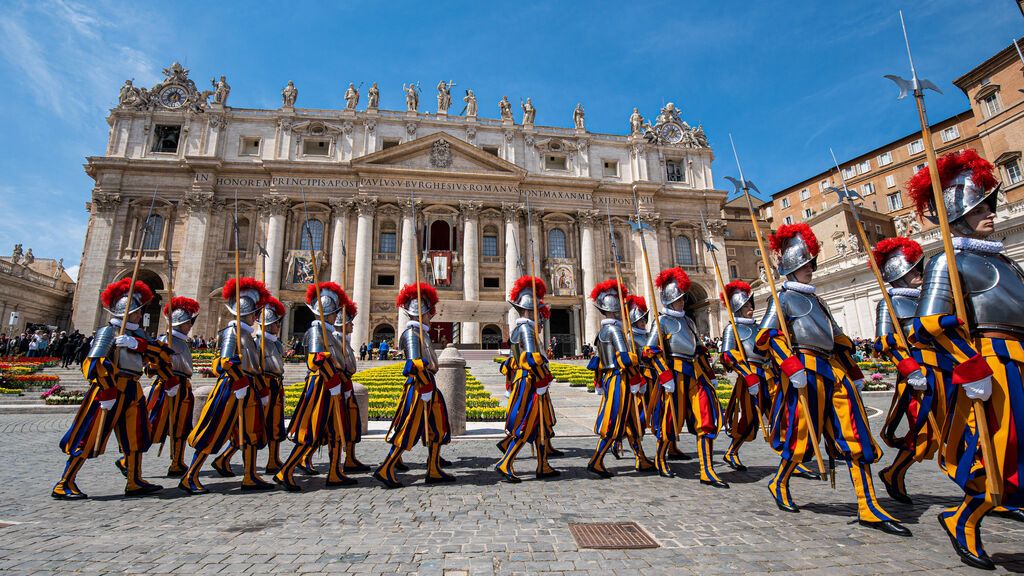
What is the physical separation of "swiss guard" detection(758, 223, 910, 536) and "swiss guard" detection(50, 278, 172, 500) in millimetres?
7490

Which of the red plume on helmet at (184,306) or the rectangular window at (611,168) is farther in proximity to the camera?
the rectangular window at (611,168)

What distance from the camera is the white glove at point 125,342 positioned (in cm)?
578

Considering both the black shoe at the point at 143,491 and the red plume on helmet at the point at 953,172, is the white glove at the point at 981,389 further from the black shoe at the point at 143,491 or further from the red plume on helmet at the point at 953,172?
the black shoe at the point at 143,491

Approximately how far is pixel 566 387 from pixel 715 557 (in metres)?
15.3

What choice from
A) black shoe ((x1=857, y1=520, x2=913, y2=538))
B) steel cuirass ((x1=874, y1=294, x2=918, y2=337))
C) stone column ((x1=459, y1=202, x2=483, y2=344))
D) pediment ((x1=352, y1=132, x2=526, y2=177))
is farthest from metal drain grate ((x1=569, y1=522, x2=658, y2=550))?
pediment ((x1=352, y1=132, x2=526, y2=177))

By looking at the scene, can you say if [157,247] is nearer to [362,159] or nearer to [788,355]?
[362,159]

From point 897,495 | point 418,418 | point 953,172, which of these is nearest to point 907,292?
point 897,495

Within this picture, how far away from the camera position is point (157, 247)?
3534 centimetres

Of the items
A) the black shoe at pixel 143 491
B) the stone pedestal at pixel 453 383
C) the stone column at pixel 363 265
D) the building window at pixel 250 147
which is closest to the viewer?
the black shoe at pixel 143 491

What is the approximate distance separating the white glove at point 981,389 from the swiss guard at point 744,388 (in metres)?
3.15

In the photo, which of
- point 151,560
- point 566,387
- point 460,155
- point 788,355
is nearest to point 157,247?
point 460,155

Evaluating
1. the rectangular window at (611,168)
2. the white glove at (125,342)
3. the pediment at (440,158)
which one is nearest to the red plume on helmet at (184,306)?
the white glove at (125,342)

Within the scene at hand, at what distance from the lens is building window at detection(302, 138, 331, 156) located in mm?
39219

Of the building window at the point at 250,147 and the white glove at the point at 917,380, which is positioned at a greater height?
the building window at the point at 250,147
